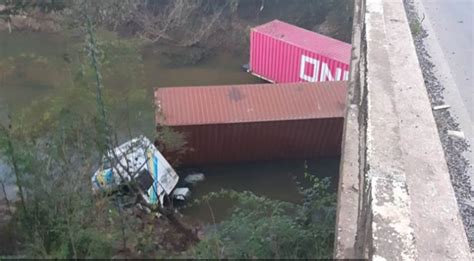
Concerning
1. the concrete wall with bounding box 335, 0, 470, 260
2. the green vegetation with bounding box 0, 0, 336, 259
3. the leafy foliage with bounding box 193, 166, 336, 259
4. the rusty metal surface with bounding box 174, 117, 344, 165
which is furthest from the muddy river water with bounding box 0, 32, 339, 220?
the concrete wall with bounding box 335, 0, 470, 260

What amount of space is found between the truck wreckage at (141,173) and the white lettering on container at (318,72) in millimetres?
6366

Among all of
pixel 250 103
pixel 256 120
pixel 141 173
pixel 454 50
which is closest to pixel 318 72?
pixel 250 103

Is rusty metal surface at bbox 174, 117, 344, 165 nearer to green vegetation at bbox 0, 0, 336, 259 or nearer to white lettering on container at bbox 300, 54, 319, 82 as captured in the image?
green vegetation at bbox 0, 0, 336, 259

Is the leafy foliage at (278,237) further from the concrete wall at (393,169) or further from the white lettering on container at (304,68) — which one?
the white lettering on container at (304,68)

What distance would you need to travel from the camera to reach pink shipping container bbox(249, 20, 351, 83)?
1800 cm

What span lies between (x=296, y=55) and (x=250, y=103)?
4531 mm

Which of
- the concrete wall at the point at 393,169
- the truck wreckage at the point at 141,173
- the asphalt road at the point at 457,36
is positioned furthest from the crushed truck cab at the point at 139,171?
Answer: the asphalt road at the point at 457,36

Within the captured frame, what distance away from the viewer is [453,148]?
288 inches

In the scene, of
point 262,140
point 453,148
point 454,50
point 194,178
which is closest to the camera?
point 453,148

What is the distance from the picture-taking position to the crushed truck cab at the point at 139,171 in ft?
39.8

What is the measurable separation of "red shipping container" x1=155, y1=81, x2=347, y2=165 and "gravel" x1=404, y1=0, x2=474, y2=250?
5296 mm

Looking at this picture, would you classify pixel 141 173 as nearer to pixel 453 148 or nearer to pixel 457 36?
pixel 457 36

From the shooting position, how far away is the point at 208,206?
14.7m

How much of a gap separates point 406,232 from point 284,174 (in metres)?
11.5
